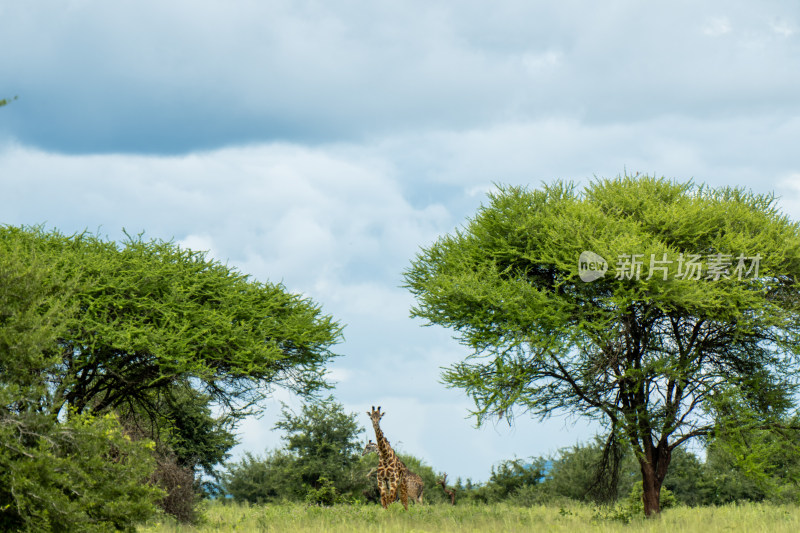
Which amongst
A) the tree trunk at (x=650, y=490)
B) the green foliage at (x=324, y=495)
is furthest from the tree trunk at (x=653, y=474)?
the green foliage at (x=324, y=495)

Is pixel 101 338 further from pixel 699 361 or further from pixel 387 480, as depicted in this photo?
pixel 699 361

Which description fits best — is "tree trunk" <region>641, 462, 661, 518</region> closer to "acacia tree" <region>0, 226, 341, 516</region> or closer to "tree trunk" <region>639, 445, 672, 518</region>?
"tree trunk" <region>639, 445, 672, 518</region>

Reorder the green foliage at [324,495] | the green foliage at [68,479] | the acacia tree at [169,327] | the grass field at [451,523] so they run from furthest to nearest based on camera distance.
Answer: the green foliage at [324,495], the acacia tree at [169,327], the grass field at [451,523], the green foliage at [68,479]

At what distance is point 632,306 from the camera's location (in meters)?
23.0

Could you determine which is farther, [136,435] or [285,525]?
[136,435]

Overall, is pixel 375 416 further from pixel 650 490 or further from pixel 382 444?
pixel 650 490

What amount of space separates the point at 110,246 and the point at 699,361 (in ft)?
67.1

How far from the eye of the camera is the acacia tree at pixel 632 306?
2112 centimetres

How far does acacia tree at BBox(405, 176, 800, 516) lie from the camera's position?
69.3 ft

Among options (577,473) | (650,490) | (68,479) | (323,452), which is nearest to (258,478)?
(323,452)

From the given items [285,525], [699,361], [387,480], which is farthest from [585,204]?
[285,525]

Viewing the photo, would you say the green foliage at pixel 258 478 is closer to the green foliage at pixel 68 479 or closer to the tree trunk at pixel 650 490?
the tree trunk at pixel 650 490

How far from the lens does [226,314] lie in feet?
73.7

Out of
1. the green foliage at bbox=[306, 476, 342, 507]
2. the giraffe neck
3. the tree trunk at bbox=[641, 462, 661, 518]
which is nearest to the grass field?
the tree trunk at bbox=[641, 462, 661, 518]
